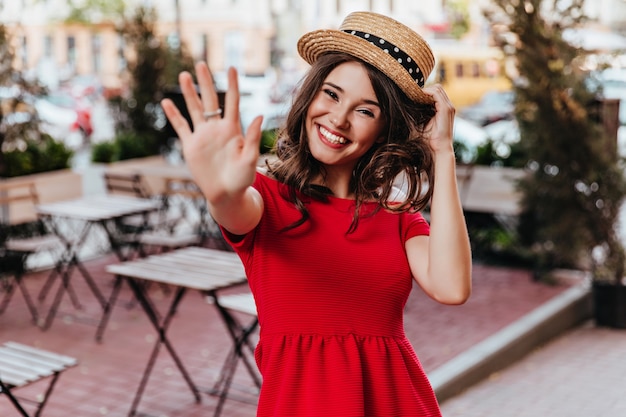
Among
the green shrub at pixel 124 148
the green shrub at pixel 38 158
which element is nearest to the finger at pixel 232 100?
the green shrub at pixel 38 158

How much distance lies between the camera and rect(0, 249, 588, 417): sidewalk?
5445mm

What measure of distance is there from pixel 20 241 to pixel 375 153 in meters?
5.47

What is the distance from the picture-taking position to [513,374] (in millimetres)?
6363

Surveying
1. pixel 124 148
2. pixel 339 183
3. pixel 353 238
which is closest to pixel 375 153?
pixel 339 183

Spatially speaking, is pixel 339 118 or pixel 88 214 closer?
pixel 339 118

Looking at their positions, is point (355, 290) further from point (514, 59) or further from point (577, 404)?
point (514, 59)

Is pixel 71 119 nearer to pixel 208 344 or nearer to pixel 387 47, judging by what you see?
pixel 208 344

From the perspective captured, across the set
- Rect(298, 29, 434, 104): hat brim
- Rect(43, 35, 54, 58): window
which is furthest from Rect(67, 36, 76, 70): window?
Rect(298, 29, 434, 104): hat brim

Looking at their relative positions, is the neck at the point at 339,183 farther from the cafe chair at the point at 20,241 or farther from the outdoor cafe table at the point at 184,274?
the cafe chair at the point at 20,241

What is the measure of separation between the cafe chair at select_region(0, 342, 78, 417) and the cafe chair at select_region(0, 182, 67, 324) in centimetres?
290

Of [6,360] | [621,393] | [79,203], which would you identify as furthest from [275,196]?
[79,203]

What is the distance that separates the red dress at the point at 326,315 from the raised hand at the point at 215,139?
0.38 meters

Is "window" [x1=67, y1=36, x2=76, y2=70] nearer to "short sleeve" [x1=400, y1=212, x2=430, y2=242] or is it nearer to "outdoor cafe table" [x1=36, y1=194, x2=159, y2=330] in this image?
"outdoor cafe table" [x1=36, y1=194, x2=159, y2=330]

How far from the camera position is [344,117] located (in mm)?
2279
